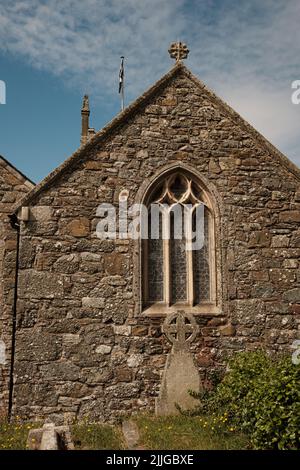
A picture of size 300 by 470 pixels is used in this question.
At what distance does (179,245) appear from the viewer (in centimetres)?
818

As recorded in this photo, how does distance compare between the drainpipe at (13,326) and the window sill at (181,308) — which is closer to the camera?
the drainpipe at (13,326)

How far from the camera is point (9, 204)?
28.0 feet

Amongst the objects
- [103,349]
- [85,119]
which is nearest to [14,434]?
[103,349]

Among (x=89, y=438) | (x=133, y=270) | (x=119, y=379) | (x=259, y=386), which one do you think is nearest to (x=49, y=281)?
(x=133, y=270)

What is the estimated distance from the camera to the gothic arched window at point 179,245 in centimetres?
793

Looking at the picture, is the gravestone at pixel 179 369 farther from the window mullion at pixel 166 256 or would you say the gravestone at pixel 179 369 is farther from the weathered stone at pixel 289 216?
the weathered stone at pixel 289 216

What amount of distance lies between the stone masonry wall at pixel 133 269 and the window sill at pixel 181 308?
9 centimetres

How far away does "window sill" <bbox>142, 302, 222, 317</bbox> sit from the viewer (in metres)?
7.58

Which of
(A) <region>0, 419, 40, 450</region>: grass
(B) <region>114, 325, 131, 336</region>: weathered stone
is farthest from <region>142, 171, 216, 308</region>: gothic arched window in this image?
(A) <region>0, 419, 40, 450</region>: grass

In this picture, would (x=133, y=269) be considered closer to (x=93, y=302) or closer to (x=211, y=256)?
(x=93, y=302)

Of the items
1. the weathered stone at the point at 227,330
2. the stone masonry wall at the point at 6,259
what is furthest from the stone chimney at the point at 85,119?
the weathered stone at the point at 227,330

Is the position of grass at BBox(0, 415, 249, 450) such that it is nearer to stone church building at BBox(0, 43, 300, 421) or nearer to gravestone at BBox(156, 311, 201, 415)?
gravestone at BBox(156, 311, 201, 415)
